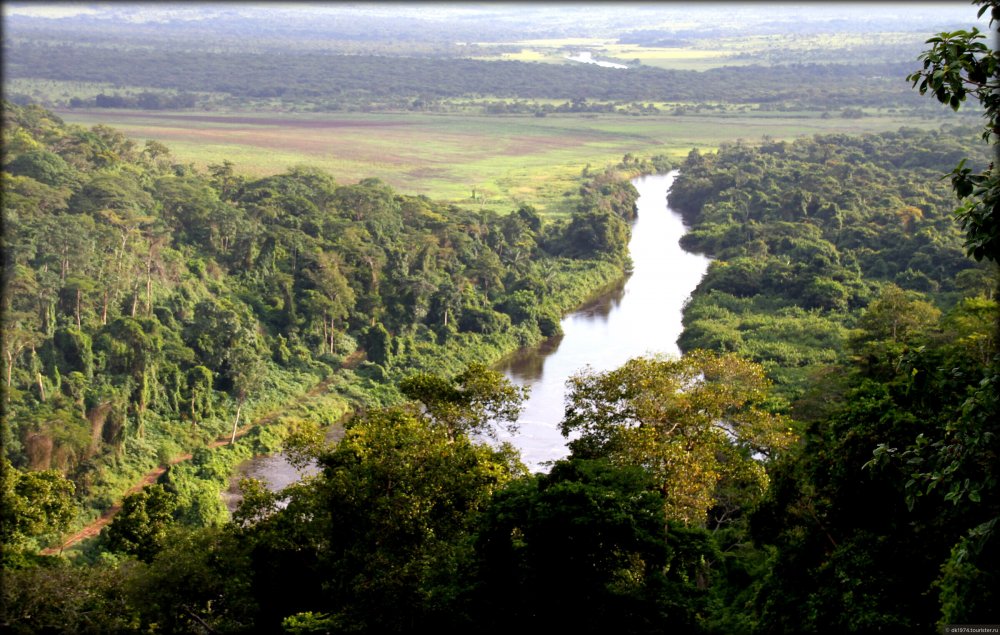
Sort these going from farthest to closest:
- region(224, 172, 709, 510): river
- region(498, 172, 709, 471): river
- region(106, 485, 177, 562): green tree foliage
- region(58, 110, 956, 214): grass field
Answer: region(58, 110, 956, 214): grass field → region(498, 172, 709, 471): river → region(224, 172, 709, 510): river → region(106, 485, 177, 562): green tree foliage

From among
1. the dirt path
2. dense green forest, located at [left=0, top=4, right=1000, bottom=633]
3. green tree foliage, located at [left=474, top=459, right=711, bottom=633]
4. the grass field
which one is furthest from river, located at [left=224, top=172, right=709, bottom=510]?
green tree foliage, located at [left=474, top=459, right=711, bottom=633]

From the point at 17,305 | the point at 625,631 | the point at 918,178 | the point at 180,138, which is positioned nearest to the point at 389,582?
the point at 625,631

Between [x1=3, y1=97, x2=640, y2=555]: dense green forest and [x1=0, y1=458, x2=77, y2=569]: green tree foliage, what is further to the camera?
[x1=3, y1=97, x2=640, y2=555]: dense green forest

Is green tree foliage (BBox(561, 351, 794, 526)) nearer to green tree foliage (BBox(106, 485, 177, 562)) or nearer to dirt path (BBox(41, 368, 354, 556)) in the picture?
green tree foliage (BBox(106, 485, 177, 562))

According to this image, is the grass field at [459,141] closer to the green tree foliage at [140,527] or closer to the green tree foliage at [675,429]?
the green tree foliage at [140,527]

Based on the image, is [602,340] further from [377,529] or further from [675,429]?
[377,529]

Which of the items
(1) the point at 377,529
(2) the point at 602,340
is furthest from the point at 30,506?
(2) the point at 602,340
